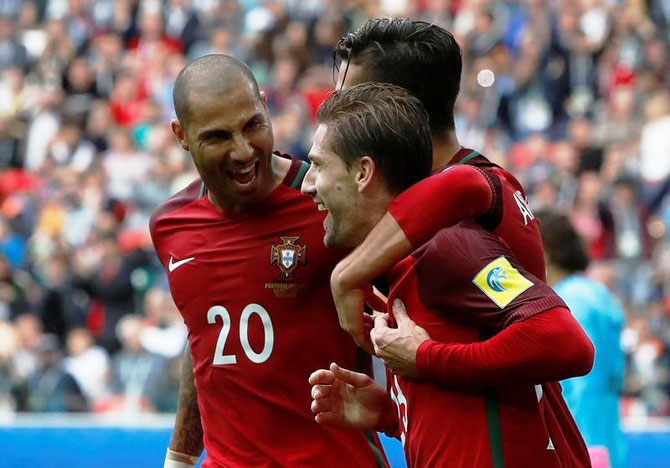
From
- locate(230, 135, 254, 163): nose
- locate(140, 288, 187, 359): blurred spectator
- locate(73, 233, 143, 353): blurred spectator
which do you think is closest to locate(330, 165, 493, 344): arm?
locate(230, 135, 254, 163): nose

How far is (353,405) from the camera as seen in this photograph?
11.8 ft

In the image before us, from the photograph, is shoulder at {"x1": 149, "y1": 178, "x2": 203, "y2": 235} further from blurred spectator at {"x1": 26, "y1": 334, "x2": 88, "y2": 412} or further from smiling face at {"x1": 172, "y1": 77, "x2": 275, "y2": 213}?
blurred spectator at {"x1": 26, "y1": 334, "x2": 88, "y2": 412}

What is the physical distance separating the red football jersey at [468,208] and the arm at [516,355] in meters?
0.29

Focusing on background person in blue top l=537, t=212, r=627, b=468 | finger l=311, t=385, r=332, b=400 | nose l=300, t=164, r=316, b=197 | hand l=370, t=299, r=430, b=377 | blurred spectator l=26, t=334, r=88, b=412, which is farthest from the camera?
blurred spectator l=26, t=334, r=88, b=412

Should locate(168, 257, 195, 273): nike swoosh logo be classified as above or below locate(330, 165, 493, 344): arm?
above

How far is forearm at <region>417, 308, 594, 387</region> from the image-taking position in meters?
2.86

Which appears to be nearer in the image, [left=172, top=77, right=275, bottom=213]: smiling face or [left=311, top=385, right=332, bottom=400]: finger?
[left=311, top=385, right=332, bottom=400]: finger

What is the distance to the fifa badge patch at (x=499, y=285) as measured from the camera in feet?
9.60

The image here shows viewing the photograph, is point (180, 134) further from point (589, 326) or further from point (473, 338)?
point (589, 326)

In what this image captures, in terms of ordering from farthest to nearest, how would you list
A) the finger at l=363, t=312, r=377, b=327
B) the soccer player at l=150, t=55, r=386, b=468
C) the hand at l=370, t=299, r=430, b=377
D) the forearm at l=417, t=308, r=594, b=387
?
the soccer player at l=150, t=55, r=386, b=468 → the finger at l=363, t=312, r=377, b=327 → the hand at l=370, t=299, r=430, b=377 → the forearm at l=417, t=308, r=594, b=387

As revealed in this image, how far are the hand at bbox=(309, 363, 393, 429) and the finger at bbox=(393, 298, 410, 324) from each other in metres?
0.45

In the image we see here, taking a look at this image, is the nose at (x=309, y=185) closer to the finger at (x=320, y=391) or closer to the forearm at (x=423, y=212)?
the forearm at (x=423, y=212)

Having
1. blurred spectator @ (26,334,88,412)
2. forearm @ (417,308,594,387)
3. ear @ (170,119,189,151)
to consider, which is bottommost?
forearm @ (417,308,594,387)

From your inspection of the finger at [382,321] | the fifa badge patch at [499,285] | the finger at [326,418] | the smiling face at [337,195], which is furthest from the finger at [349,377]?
the fifa badge patch at [499,285]
